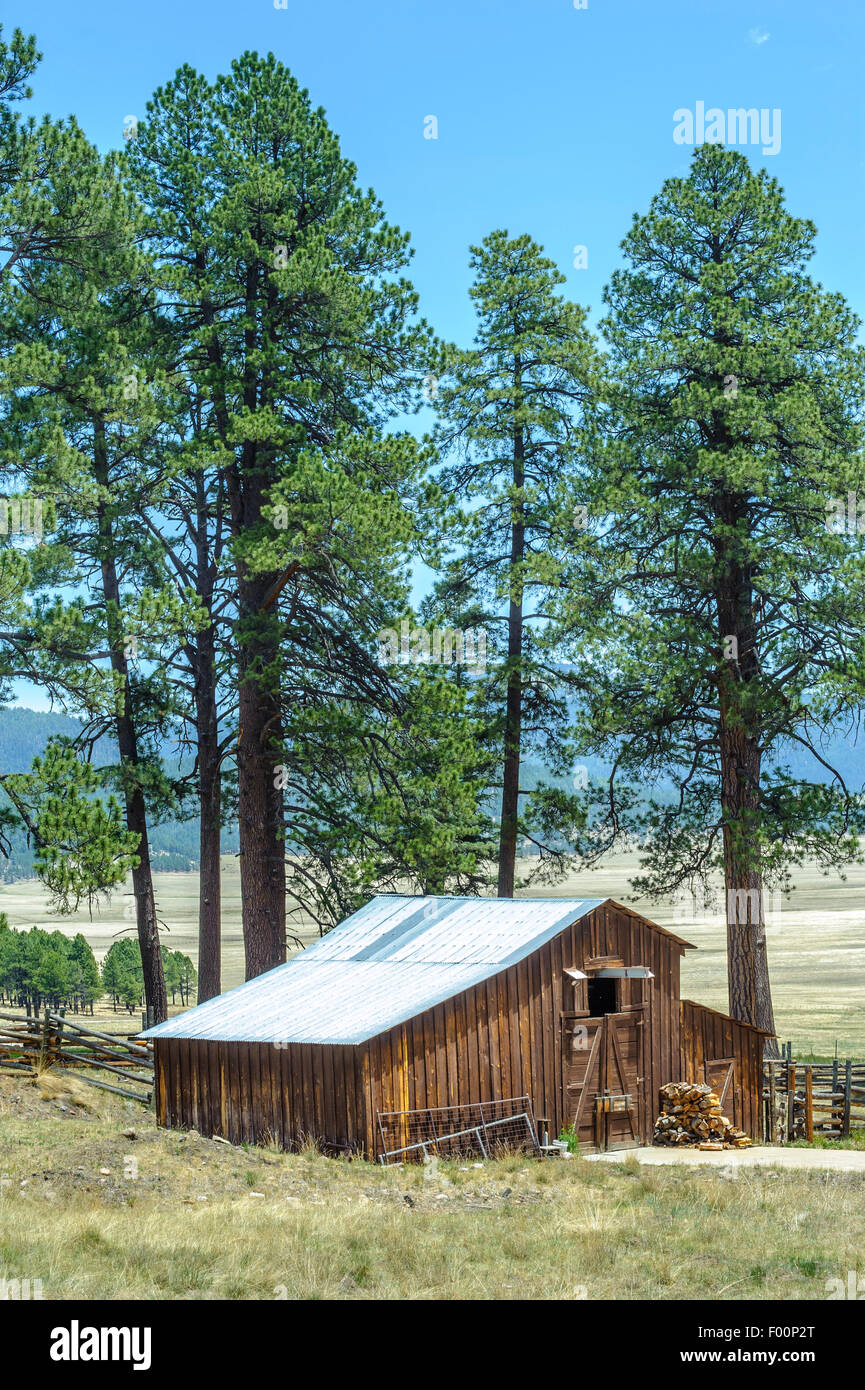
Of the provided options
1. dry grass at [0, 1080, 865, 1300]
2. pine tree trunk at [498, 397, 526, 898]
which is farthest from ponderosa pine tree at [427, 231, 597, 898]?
dry grass at [0, 1080, 865, 1300]

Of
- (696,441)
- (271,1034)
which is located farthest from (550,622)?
(271,1034)

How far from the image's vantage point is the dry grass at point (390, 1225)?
1127cm

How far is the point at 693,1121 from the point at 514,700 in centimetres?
1154

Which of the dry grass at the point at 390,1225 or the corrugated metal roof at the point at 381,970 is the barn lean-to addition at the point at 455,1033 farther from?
the dry grass at the point at 390,1225

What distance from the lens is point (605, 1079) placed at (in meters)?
23.4

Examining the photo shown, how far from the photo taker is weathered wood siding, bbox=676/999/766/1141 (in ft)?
83.1

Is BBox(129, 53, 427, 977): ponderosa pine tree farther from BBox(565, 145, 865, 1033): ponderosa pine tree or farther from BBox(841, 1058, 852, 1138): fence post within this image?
BBox(841, 1058, 852, 1138): fence post

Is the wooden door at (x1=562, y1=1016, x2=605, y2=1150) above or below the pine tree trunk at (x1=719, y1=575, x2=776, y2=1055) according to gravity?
below

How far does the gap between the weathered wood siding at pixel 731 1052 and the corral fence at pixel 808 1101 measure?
152cm

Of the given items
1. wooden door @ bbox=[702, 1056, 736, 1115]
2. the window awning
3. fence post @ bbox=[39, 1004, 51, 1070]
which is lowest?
wooden door @ bbox=[702, 1056, 736, 1115]

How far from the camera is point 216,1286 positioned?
428 inches

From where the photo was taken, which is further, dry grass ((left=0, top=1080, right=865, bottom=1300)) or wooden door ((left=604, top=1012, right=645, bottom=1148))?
wooden door ((left=604, top=1012, right=645, bottom=1148))

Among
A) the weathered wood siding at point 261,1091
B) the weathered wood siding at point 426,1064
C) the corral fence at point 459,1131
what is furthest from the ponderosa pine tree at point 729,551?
the weathered wood siding at point 261,1091

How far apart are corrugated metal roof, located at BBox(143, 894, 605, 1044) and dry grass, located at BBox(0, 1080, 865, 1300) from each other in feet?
8.15
